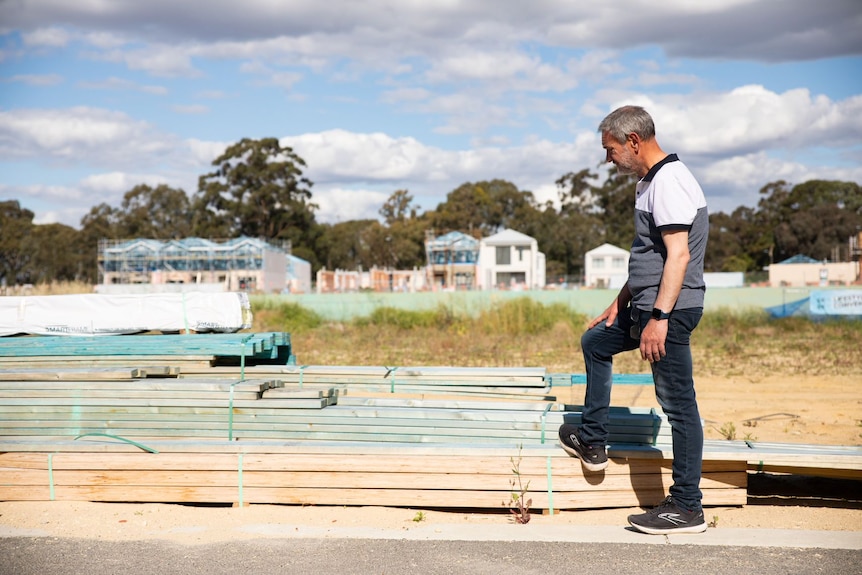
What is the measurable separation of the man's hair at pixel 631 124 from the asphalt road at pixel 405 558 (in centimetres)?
230

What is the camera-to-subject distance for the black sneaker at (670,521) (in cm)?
466

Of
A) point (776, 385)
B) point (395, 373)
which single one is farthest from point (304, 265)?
point (395, 373)

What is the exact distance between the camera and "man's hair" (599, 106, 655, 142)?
4.61 m

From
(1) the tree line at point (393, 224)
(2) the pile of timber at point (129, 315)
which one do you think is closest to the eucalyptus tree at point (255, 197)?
(1) the tree line at point (393, 224)

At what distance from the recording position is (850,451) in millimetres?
5305

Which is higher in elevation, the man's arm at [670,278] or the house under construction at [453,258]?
the house under construction at [453,258]

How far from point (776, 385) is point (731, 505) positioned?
30.8ft

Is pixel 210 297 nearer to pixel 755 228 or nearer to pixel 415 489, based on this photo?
pixel 415 489

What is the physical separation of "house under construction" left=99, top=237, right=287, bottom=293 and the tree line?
8.53m

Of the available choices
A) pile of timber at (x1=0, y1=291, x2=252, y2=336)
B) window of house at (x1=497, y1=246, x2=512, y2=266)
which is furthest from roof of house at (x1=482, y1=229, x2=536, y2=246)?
pile of timber at (x1=0, y1=291, x2=252, y2=336)

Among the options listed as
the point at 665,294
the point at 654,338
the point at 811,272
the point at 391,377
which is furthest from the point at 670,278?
the point at 811,272

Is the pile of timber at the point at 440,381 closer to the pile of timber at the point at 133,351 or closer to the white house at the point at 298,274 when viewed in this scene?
the pile of timber at the point at 133,351

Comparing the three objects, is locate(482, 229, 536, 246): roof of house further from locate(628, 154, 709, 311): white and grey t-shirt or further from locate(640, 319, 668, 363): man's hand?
locate(640, 319, 668, 363): man's hand

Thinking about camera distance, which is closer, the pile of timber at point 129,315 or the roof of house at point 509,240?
the pile of timber at point 129,315
